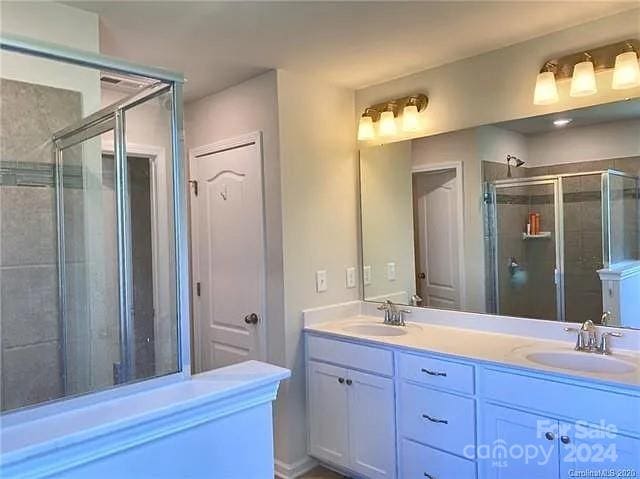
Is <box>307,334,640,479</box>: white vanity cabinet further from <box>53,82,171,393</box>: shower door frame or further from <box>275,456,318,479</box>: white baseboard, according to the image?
<box>53,82,171,393</box>: shower door frame

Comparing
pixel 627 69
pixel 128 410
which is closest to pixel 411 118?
pixel 627 69

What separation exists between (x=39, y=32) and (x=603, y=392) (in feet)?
8.37

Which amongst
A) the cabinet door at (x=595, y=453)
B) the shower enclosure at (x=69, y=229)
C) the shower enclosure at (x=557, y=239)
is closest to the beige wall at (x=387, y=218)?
the shower enclosure at (x=557, y=239)

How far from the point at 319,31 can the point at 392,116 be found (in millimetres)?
884

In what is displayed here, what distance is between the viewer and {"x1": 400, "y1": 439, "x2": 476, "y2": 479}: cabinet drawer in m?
2.14

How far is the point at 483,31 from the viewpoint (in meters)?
2.29

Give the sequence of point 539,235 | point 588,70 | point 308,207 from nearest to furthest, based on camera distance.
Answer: point 588,70, point 539,235, point 308,207

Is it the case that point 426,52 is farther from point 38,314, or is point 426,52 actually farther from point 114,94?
point 38,314

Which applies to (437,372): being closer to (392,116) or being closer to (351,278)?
(351,278)

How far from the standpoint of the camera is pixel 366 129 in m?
3.08

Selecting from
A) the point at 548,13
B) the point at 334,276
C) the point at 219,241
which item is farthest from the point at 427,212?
the point at 219,241

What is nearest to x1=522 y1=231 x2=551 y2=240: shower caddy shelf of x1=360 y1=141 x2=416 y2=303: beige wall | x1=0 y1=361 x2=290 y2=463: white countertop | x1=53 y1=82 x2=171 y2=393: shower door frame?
x1=360 y1=141 x2=416 y2=303: beige wall

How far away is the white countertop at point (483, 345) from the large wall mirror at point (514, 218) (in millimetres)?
147

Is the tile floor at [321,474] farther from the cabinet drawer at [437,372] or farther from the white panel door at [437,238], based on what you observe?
the white panel door at [437,238]
